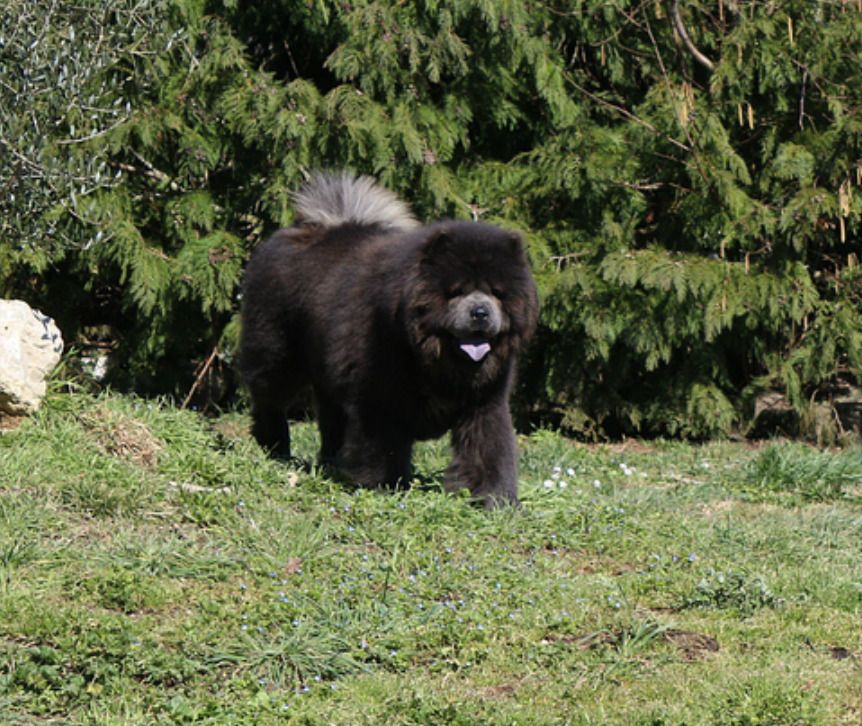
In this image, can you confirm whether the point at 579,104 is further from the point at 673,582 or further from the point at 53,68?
the point at 673,582

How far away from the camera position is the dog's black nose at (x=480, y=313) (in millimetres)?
7703

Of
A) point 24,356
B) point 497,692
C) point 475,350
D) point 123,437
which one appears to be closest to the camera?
point 497,692

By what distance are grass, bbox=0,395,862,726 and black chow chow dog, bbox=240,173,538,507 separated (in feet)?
1.48

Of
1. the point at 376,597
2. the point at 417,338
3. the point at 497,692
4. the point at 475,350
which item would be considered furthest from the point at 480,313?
the point at 497,692

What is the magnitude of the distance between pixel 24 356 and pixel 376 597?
3.31 m

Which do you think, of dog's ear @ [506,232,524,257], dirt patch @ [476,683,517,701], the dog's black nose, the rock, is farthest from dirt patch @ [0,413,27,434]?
dirt patch @ [476,683,517,701]

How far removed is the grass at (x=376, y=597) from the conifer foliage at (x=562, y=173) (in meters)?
2.97

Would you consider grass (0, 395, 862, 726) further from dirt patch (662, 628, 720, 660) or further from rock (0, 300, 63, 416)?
rock (0, 300, 63, 416)

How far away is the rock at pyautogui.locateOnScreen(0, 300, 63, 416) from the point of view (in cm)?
810

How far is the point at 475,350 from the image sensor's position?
308 inches

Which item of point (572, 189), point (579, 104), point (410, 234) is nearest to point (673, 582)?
point (410, 234)

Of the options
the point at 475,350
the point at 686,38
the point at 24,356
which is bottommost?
the point at 24,356

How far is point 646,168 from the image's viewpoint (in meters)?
12.0

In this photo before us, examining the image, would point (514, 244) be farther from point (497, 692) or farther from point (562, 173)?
point (562, 173)
